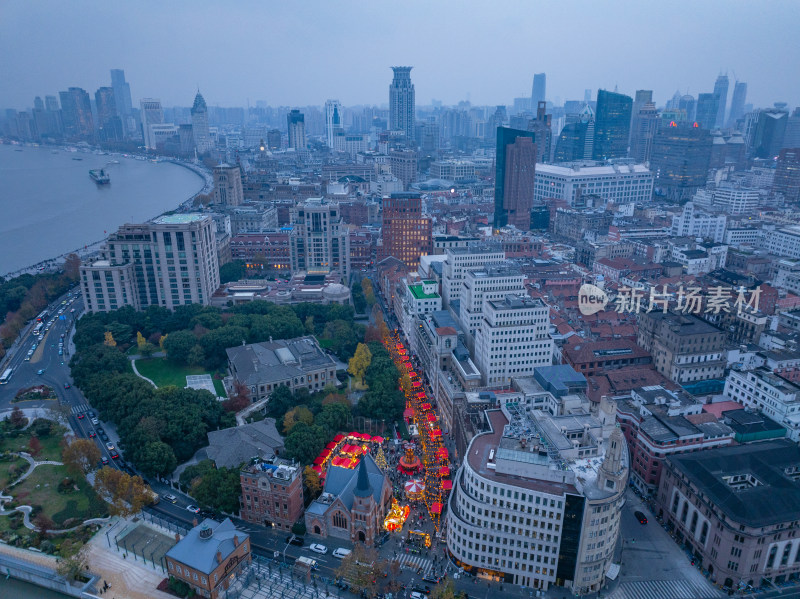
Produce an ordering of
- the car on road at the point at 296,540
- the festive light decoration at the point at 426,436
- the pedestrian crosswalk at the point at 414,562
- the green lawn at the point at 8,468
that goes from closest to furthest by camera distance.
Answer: the pedestrian crosswalk at the point at 414,562
the car on road at the point at 296,540
the festive light decoration at the point at 426,436
the green lawn at the point at 8,468

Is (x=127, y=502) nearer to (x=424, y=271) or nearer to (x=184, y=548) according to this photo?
(x=184, y=548)

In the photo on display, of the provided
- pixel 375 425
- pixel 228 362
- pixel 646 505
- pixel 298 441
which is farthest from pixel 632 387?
pixel 228 362

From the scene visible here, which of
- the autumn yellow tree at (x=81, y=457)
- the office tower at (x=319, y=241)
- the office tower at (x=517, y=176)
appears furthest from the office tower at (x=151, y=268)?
the office tower at (x=517, y=176)

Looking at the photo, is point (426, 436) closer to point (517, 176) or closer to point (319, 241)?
point (319, 241)

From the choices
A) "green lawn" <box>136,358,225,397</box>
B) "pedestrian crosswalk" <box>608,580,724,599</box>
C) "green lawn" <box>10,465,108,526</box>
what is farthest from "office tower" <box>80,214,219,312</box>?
"pedestrian crosswalk" <box>608,580,724,599</box>

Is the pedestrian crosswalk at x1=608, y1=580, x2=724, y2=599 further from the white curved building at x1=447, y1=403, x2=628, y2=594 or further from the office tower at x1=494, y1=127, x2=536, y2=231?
the office tower at x1=494, y1=127, x2=536, y2=231

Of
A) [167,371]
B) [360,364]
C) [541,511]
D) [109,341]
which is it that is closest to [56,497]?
[167,371]

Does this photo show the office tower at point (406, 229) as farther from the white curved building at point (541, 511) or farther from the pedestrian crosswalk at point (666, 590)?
the pedestrian crosswalk at point (666, 590)
